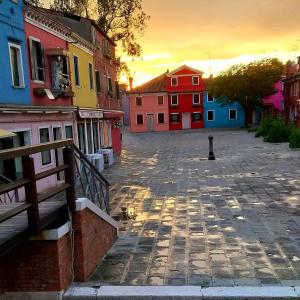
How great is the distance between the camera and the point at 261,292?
549cm

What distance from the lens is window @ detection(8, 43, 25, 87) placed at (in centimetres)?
1219

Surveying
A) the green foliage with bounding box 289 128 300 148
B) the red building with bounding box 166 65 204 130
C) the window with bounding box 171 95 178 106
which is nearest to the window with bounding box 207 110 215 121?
the red building with bounding box 166 65 204 130

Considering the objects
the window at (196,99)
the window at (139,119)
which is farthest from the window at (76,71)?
the window at (196,99)

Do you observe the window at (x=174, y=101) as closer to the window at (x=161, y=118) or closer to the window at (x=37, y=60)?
the window at (x=161, y=118)

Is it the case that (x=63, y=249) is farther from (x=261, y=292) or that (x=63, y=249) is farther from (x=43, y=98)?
(x=43, y=98)

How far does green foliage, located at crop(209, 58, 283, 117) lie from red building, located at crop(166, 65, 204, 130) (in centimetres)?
533

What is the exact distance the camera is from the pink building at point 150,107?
54.9 m

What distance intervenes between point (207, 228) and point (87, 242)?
11.2ft

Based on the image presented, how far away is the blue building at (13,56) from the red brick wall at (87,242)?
19.7 ft

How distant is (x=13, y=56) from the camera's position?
1233 centimetres

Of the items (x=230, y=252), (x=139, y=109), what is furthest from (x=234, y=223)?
(x=139, y=109)

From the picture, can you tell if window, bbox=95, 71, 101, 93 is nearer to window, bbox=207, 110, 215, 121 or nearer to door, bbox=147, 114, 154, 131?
door, bbox=147, 114, 154, 131

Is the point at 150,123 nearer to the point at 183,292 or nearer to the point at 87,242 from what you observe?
the point at 87,242

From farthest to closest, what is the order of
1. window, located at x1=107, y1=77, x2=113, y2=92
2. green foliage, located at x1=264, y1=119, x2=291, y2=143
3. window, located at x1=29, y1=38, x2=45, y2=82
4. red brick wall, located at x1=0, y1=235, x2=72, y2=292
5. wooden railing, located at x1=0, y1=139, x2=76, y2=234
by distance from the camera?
1. green foliage, located at x1=264, y1=119, x2=291, y2=143
2. window, located at x1=107, y1=77, x2=113, y2=92
3. window, located at x1=29, y1=38, x2=45, y2=82
4. red brick wall, located at x1=0, y1=235, x2=72, y2=292
5. wooden railing, located at x1=0, y1=139, x2=76, y2=234
